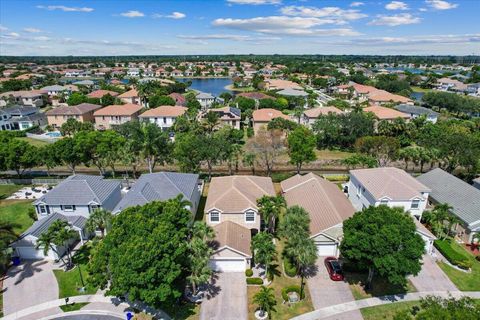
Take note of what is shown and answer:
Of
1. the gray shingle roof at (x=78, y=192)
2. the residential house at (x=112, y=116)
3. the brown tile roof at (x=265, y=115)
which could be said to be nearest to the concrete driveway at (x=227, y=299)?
the gray shingle roof at (x=78, y=192)

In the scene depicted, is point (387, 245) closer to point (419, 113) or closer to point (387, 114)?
point (387, 114)

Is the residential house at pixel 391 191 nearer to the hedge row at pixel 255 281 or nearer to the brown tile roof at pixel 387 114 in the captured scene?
the hedge row at pixel 255 281

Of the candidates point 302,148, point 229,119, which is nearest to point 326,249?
point 302,148

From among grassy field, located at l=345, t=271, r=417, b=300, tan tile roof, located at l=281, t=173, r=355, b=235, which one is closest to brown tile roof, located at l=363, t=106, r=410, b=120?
tan tile roof, located at l=281, t=173, r=355, b=235

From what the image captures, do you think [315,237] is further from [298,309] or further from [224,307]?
[224,307]

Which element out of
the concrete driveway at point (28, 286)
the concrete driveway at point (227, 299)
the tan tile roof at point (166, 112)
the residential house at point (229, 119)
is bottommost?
the concrete driveway at point (28, 286)

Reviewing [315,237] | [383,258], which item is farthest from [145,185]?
[383,258]

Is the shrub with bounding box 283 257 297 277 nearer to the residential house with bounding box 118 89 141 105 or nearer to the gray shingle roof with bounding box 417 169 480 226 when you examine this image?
the gray shingle roof with bounding box 417 169 480 226
